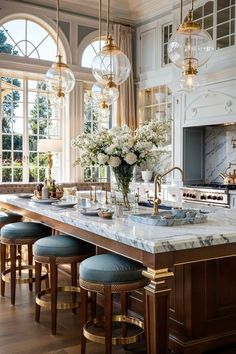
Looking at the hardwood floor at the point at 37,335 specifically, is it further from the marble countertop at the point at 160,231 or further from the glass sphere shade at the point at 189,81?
the glass sphere shade at the point at 189,81

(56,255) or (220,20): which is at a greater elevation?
(220,20)

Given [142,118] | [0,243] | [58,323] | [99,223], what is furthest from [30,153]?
[99,223]

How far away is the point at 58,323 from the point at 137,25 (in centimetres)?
581

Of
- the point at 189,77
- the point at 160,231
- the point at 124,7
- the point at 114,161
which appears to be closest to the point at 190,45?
the point at 189,77

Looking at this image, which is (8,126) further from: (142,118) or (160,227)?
(160,227)

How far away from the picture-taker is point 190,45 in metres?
3.62

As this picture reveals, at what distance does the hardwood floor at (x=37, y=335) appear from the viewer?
2926mm

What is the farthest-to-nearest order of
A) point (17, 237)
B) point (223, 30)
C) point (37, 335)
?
point (223, 30)
point (17, 237)
point (37, 335)

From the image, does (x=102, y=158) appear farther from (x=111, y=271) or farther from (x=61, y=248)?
(x=111, y=271)

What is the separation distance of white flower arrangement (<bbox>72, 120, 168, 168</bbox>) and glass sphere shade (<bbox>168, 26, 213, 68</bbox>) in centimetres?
64

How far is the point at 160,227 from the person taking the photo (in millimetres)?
2572

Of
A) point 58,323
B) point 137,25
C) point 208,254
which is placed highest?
point 137,25

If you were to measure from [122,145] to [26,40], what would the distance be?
13.7ft

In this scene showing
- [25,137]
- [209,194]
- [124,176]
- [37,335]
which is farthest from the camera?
[25,137]
